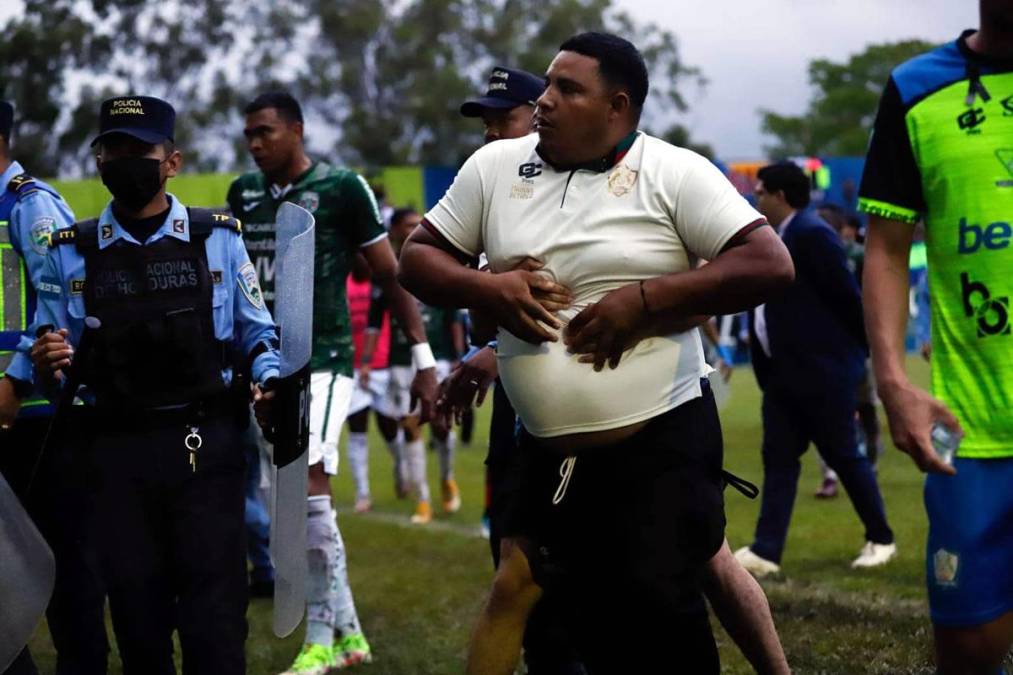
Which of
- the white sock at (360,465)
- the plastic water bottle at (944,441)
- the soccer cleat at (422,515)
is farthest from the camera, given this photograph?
the white sock at (360,465)

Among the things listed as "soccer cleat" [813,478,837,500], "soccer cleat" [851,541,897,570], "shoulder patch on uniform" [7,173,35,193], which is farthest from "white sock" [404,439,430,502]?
"shoulder patch on uniform" [7,173,35,193]

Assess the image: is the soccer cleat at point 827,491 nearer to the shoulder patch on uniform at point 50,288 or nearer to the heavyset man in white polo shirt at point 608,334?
the heavyset man in white polo shirt at point 608,334

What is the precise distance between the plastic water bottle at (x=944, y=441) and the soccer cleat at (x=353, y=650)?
4016 millimetres

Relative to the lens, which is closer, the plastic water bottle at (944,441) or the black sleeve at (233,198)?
the plastic water bottle at (944,441)

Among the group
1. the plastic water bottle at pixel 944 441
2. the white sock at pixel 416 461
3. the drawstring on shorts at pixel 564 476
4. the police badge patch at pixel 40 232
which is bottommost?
the white sock at pixel 416 461

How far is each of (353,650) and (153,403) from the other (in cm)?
256

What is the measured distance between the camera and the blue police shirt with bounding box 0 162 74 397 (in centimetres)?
561

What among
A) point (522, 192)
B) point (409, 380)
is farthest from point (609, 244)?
point (409, 380)

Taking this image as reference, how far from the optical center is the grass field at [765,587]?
22.6 feet

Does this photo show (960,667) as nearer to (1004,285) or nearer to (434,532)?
(1004,285)

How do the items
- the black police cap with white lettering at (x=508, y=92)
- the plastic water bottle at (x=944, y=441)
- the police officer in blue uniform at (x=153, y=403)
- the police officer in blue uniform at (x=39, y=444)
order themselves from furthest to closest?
1. the black police cap with white lettering at (x=508, y=92)
2. the police officer in blue uniform at (x=39, y=444)
3. the police officer in blue uniform at (x=153, y=403)
4. the plastic water bottle at (x=944, y=441)

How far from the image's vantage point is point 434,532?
12.1 m

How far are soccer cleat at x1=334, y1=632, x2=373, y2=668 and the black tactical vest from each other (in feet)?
7.99

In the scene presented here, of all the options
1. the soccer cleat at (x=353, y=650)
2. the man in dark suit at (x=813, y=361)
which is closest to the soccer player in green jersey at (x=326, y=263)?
the soccer cleat at (x=353, y=650)
